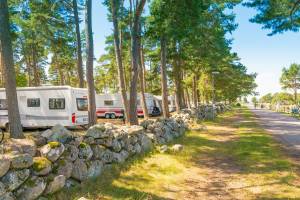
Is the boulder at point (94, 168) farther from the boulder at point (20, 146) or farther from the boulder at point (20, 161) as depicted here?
the boulder at point (20, 161)

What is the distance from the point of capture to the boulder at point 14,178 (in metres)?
5.57

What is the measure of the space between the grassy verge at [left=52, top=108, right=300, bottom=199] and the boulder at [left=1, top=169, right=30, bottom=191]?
2.84ft

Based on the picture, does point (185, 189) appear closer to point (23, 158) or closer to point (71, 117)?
point (23, 158)

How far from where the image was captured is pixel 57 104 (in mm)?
19281

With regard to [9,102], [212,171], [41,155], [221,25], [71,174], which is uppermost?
[221,25]

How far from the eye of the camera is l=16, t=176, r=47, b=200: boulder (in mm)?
5781

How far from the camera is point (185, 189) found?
810cm

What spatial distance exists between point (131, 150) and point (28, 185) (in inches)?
205

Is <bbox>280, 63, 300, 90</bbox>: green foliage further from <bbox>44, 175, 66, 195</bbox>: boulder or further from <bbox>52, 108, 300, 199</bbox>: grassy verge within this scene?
<bbox>44, 175, 66, 195</bbox>: boulder

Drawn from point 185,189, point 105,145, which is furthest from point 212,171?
point 105,145

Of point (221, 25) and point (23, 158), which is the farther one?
point (221, 25)

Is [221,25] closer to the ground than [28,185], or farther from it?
farther from it

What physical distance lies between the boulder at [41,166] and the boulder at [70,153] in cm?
67

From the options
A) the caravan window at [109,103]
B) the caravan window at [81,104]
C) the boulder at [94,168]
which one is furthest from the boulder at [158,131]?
the caravan window at [109,103]
